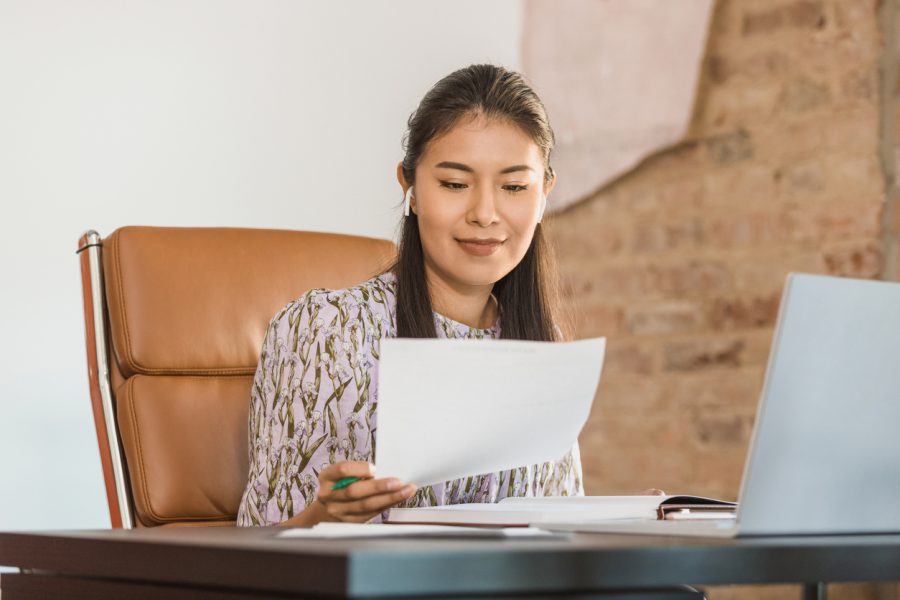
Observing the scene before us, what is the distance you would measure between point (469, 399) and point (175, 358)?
29.6 inches

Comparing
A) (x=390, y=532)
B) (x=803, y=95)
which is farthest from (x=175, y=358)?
(x=803, y=95)

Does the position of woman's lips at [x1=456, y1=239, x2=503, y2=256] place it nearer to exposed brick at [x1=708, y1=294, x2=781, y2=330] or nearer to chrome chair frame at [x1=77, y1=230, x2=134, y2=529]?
chrome chair frame at [x1=77, y1=230, x2=134, y2=529]

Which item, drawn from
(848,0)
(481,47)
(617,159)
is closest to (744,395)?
(617,159)

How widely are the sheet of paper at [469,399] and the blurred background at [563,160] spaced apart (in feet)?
4.39

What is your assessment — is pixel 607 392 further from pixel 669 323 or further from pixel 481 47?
pixel 481 47

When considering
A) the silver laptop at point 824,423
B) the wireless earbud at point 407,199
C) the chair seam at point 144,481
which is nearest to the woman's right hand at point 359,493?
the silver laptop at point 824,423

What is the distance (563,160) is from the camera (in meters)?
2.98

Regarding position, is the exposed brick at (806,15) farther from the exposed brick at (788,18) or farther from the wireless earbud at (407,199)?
the wireless earbud at (407,199)

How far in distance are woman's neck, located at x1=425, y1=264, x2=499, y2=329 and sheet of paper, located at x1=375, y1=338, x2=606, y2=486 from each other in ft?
2.03

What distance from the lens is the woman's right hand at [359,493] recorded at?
0.99 metres

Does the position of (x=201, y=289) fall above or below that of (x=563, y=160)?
below

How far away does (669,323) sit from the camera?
2.76 metres

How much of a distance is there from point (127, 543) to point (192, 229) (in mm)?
875

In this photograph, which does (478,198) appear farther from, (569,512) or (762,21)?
Answer: (762,21)
